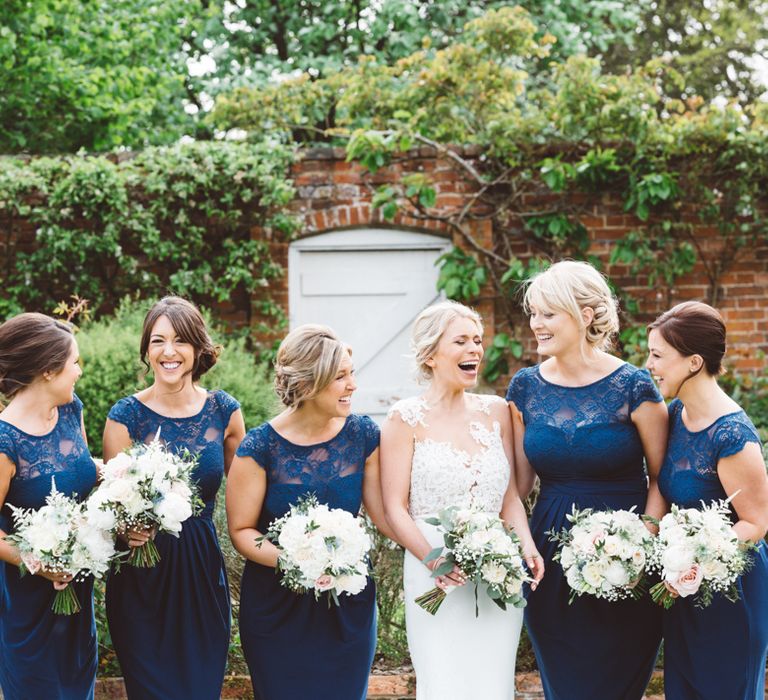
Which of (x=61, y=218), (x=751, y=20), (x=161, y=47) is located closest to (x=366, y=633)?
(x=61, y=218)

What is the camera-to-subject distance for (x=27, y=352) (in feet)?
12.3

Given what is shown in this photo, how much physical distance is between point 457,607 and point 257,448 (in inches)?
41.4

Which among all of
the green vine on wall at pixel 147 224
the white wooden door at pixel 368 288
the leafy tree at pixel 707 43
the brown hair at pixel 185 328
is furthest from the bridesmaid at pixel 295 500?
the leafy tree at pixel 707 43

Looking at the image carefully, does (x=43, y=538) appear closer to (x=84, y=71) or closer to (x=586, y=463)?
(x=586, y=463)

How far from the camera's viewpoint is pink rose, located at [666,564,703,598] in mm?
3467

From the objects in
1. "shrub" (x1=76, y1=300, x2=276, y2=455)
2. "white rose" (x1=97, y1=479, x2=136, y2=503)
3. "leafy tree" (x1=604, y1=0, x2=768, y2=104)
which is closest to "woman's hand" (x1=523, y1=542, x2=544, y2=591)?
"white rose" (x1=97, y1=479, x2=136, y2=503)

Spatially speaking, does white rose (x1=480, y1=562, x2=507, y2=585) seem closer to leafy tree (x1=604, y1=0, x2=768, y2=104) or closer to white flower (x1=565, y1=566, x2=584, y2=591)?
white flower (x1=565, y1=566, x2=584, y2=591)

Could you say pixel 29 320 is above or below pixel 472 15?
below

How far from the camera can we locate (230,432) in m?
4.22

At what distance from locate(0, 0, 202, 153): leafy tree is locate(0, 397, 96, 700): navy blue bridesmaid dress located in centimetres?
824

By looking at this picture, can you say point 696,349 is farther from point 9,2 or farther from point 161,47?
point 161,47

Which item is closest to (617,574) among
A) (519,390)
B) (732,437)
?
(732,437)

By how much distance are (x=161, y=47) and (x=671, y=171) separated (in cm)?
720

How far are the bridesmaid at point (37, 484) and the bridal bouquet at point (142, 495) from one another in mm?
281
